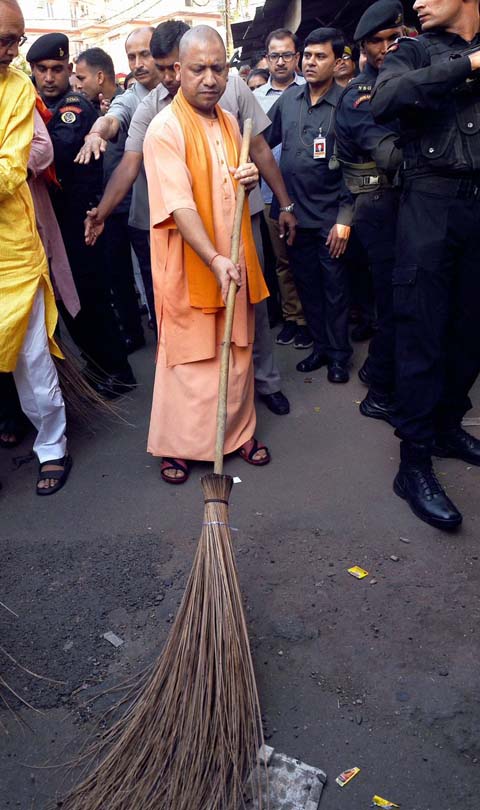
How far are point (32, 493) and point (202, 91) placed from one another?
2061 mm

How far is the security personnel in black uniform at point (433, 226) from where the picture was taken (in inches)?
103

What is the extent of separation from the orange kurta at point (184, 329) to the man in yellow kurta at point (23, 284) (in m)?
0.51

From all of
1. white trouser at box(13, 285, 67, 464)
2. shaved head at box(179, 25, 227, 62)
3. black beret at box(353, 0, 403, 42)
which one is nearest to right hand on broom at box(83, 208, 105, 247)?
white trouser at box(13, 285, 67, 464)

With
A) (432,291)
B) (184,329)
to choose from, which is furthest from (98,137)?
(432,291)

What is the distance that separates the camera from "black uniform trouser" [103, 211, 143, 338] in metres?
5.18

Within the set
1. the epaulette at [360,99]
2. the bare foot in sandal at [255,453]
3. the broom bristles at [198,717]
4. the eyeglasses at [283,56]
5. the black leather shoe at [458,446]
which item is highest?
the eyeglasses at [283,56]

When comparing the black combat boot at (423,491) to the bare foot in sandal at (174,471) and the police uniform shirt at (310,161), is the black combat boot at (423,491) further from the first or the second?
the police uniform shirt at (310,161)

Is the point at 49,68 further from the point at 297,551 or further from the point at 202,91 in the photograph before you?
the point at 297,551

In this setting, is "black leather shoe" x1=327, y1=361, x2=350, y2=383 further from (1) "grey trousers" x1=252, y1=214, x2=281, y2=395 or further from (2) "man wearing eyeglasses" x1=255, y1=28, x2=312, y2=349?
(2) "man wearing eyeglasses" x1=255, y1=28, x2=312, y2=349

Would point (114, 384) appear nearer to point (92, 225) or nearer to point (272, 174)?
point (92, 225)

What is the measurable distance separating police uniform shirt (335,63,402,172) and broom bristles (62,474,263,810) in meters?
2.11

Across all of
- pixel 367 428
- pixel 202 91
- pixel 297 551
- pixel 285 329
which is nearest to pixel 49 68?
pixel 202 91

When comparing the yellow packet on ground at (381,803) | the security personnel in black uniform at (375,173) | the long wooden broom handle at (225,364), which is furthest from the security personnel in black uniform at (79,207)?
the yellow packet on ground at (381,803)

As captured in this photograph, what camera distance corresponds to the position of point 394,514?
3045 mm
